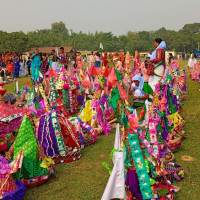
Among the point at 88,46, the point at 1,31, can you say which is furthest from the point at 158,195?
the point at 88,46

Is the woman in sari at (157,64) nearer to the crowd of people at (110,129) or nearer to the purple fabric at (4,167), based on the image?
the crowd of people at (110,129)

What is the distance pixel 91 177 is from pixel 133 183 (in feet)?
4.56

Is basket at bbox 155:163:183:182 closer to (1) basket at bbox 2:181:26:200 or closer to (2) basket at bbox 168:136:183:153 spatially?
(2) basket at bbox 168:136:183:153

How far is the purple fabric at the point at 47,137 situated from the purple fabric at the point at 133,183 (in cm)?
201

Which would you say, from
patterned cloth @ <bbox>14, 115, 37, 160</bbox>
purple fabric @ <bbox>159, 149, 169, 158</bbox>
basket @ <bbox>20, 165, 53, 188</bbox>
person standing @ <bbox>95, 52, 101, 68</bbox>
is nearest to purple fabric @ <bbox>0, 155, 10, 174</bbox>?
patterned cloth @ <bbox>14, 115, 37, 160</bbox>

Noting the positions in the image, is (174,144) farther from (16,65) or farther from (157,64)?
(16,65)

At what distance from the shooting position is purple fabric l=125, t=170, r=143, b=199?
11.3ft

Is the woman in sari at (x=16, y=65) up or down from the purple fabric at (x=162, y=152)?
up

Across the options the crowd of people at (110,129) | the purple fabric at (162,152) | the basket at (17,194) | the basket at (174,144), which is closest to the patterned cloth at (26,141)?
the crowd of people at (110,129)

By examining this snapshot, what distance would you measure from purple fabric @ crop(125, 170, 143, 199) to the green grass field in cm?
79

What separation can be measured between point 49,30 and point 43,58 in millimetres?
131112

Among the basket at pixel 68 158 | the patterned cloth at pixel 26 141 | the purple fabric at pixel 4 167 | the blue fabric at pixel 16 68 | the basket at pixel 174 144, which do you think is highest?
the blue fabric at pixel 16 68

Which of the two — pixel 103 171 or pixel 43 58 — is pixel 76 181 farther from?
pixel 43 58

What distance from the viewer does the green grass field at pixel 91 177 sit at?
4.16 metres
